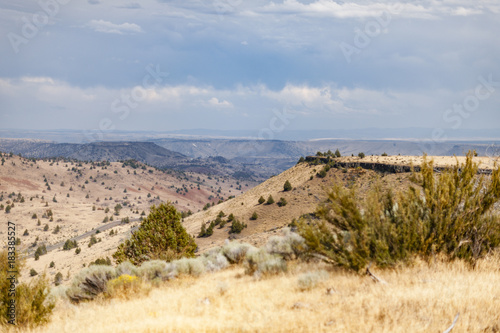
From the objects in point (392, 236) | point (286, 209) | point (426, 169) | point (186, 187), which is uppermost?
point (426, 169)

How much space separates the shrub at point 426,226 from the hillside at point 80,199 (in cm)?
4482

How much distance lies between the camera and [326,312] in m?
6.60

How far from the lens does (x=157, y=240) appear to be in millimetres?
22875

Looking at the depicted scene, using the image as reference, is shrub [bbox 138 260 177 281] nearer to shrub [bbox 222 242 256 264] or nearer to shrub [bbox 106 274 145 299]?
shrub [bbox 106 274 145 299]

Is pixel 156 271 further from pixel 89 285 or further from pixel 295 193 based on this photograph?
pixel 295 193

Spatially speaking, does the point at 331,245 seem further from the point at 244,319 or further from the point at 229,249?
the point at 229,249

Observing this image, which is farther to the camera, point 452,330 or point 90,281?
point 90,281

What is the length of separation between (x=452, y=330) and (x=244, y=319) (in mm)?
3637

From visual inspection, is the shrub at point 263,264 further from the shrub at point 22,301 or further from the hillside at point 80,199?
the hillside at point 80,199

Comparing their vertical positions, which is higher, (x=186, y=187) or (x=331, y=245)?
(x=331, y=245)

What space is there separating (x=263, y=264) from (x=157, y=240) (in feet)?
42.7

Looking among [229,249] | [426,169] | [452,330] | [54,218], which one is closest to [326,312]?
[452,330]
